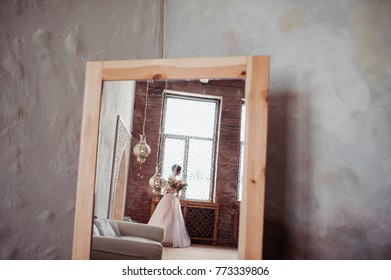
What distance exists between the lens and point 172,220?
2363 millimetres

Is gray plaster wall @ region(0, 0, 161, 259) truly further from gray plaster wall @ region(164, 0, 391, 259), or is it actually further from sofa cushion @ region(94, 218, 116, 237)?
gray plaster wall @ region(164, 0, 391, 259)

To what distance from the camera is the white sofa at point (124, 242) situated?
2.14m

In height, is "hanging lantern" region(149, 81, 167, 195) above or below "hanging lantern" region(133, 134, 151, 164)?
below

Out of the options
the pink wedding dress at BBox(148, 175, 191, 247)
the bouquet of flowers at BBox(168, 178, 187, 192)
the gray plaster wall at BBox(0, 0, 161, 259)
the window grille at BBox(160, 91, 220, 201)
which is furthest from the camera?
the bouquet of flowers at BBox(168, 178, 187, 192)

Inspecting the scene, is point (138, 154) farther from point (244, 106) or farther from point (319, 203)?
point (319, 203)

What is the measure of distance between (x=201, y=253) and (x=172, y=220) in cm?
29

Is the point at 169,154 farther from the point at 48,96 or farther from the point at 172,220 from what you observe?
the point at 48,96

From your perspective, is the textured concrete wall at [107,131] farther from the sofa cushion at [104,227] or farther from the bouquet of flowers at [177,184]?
the bouquet of flowers at [177,184]

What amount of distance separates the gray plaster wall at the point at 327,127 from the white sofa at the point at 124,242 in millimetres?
724

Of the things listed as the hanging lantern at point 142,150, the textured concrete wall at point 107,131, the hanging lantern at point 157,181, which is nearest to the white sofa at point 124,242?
the textured concrete wall at point 107,131

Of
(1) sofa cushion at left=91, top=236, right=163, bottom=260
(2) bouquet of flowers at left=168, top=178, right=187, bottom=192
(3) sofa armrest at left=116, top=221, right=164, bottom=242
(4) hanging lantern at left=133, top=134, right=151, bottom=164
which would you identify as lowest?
(1) sofa cushion at left=91, top=236, right=163, bottom=260

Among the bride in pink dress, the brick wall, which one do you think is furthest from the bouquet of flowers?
the brick wall

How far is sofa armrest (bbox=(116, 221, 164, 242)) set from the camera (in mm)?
2330
